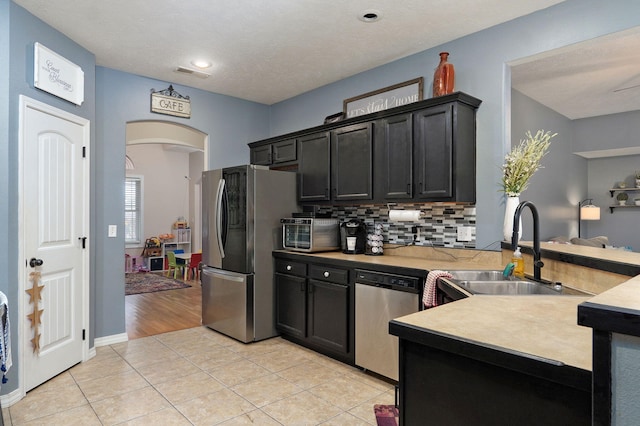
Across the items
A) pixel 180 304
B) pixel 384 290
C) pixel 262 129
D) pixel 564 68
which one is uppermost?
pixel 564 68

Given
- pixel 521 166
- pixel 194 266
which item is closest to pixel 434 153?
pixel 521 166

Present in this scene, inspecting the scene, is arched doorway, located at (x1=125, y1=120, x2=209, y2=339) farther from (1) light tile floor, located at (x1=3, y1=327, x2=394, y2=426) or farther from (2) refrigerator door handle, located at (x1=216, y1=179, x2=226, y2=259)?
(1) light tile floor, located at (x1=3, y1=327, x2=394, y2=426)

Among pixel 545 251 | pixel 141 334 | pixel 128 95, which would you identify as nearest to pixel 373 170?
pixel 545 251

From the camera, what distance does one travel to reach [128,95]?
420 cm

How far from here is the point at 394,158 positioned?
135 inches

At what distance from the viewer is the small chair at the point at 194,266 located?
7.97 m

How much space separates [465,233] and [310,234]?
146 cm

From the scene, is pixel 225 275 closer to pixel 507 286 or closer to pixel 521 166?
pixel 507 286

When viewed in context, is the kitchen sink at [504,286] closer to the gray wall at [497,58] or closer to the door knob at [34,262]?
the gray wall at [497,58]

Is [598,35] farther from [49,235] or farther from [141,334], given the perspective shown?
[141,334]

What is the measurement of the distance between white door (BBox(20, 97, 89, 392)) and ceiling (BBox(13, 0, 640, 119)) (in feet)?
2.73

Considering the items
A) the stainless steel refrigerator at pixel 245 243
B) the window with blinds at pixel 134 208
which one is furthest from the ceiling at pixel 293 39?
the window with blinds at pixel 134 208

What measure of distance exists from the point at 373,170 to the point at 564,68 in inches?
A: 92.8

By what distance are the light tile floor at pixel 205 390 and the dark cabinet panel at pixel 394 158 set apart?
1575mm
